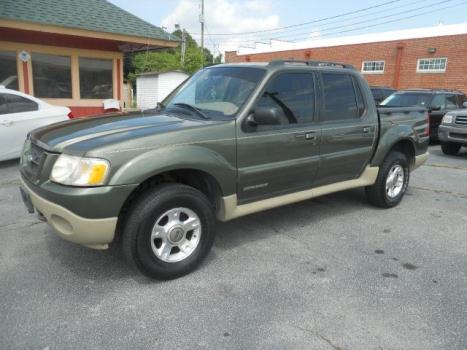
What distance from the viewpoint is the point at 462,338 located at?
2.75 metres

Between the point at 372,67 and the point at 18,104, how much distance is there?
24.5 metres

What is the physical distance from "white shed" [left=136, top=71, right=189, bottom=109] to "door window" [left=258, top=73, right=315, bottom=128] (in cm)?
1754

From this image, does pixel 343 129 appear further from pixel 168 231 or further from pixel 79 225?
pixel 79 225

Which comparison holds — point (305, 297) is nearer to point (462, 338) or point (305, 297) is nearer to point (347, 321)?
point (347, 321)

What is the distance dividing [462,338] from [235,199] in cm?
204

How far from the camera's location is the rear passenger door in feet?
14.5

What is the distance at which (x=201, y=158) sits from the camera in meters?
3.39

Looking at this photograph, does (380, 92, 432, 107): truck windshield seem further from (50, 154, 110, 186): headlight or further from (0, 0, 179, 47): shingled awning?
(50, 154, 110, 186): headlight

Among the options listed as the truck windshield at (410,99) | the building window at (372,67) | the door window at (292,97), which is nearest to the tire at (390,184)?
the door window at (292,97)

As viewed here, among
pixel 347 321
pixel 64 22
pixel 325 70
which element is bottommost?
pixel 347 321

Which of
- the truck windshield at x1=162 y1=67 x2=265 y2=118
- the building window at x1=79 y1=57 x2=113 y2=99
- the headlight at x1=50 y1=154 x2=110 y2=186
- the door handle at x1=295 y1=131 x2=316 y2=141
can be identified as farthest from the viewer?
the building window at x1=79 y1=57 x2=113 y2=99

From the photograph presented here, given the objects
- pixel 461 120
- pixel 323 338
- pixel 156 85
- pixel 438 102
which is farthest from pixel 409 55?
pixel 323 338

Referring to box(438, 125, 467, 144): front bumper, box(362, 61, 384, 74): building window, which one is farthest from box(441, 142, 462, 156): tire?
box(362, 61, 384, 74): building window

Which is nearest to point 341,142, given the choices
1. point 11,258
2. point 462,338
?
point 462,338
